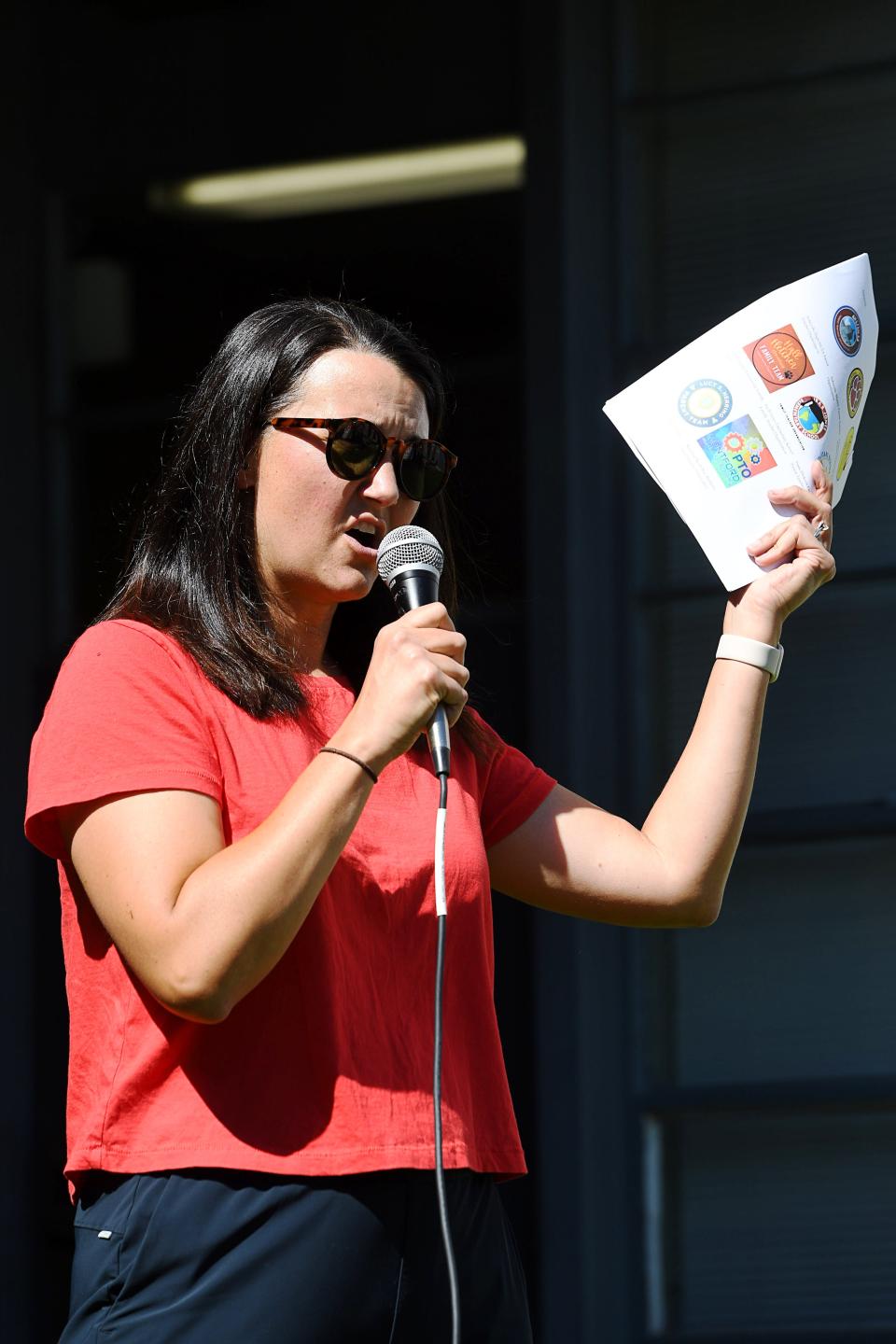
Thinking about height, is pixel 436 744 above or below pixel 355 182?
below

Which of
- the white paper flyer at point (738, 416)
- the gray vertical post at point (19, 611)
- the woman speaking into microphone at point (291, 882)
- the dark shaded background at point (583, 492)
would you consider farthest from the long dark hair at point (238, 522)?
the gray vertical post at point (19, 611)

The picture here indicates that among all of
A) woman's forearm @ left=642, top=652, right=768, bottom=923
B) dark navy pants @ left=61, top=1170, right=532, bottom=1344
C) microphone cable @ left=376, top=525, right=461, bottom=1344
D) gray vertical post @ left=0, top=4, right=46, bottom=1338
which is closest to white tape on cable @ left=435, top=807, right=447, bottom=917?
microphone cable @ left=376, top=525, right=461, bottom=1344

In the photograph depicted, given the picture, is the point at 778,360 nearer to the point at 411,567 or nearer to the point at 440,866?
the point at 411,567

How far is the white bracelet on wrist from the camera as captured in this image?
196 centimetres

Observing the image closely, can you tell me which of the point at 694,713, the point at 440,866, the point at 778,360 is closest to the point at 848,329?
the point at 778,360

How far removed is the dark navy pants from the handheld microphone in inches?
16.7

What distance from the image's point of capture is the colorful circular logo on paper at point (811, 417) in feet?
6.44

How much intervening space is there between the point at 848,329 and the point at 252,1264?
1.17m

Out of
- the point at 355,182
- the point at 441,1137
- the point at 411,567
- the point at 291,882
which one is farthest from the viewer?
the point at 355,182

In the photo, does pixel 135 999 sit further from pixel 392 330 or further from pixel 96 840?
pixel 392 330

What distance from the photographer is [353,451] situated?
1.92 meters

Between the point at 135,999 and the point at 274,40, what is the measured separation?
377cm

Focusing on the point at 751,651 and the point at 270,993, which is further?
the point at 751,651

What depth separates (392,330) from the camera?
2117mm
